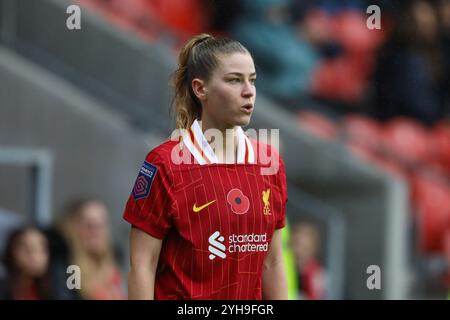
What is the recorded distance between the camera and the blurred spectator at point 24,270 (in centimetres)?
597

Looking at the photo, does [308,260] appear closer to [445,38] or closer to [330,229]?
[330,229]

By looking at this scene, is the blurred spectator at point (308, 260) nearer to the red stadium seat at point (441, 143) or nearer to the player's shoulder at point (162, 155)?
the red stadium seat at point (441, 143)

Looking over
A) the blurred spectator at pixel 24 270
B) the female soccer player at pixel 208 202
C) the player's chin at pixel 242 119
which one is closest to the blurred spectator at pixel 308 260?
the blurred spectator at pixel 24 270

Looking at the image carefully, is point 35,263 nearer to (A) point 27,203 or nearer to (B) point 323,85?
(A) point 27,203

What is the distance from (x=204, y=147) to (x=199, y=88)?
0.55ft

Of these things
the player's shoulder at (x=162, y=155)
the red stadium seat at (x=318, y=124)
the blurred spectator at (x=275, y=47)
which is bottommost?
the player's shoulder at (x=162, y=155)

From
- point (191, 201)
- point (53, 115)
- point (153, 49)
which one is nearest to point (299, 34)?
point (153, 49)

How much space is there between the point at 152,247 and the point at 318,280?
4.07 m

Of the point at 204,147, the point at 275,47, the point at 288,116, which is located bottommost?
the point at 204,147

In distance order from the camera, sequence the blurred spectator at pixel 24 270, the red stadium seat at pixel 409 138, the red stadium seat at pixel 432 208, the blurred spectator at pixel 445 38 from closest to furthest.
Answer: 1. the blurred spectator at pixel 24 270
2. the red stadium seat at pixel 432 208
3. the red stadium seat at pixel 409 138
4. the blurred spectator at pixel 445 38

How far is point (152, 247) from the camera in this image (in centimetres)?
311

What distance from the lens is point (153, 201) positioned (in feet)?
10.2

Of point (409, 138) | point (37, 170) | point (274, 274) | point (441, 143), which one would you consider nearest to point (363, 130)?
point (409, 138)

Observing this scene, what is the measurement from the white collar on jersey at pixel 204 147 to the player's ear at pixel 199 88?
0.08m
